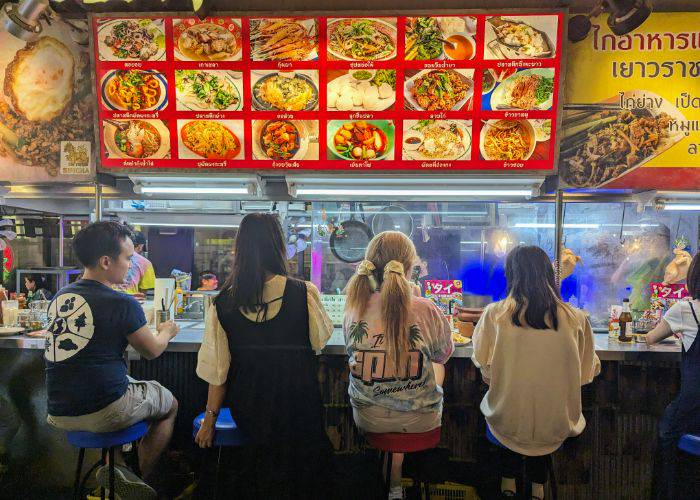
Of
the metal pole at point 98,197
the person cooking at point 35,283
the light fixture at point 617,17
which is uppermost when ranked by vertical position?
the light fixture at point 617,17

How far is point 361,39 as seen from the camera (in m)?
3.15

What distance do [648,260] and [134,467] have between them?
428cm

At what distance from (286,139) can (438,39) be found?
1254 millimetres

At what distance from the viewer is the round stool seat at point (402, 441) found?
7.18ft

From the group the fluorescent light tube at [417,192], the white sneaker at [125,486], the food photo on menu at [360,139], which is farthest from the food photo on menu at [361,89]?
the white sneaker at [125,486]

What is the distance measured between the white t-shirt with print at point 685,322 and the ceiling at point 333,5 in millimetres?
2102

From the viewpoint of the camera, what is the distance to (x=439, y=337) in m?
2.31

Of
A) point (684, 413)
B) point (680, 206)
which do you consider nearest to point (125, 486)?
point (684, 413)

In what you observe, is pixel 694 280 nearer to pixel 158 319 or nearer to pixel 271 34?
pixel 271 34

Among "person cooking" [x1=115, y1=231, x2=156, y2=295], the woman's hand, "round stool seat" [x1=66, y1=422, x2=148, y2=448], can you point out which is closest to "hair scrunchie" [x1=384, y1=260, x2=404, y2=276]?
the woman's hand

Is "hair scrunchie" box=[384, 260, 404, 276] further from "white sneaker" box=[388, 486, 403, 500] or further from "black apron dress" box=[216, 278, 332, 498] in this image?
"white sneaker" box=[388, 486, 403, 500]

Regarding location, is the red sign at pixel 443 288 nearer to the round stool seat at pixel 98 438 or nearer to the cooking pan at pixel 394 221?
the cooking pan at pixel 394 221

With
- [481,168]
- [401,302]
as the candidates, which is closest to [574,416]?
→ [401,302]

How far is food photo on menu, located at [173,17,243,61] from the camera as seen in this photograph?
3.17 m
